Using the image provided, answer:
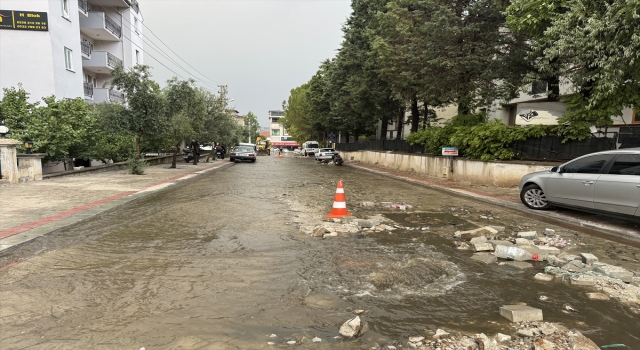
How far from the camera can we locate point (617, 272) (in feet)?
16.0

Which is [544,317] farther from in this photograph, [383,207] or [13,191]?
[13,191]

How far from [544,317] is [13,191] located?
13743 millimetres

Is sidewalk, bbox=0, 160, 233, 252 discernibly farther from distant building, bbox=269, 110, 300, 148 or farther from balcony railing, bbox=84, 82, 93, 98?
Result: distant building, bbox=269, 110, 300, 148

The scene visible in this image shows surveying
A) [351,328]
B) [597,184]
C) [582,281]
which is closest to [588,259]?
[582,281]

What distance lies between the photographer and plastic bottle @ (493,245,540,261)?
5.53 m

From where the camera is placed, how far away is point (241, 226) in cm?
761

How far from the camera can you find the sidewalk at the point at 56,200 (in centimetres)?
702

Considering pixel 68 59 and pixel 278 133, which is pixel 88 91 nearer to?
pixel 68 59

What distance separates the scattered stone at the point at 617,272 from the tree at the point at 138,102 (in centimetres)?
1780

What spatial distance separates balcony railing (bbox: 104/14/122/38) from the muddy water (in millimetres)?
25308

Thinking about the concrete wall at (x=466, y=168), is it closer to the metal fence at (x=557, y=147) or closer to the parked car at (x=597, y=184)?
the metal fence at (x=557, y=147)

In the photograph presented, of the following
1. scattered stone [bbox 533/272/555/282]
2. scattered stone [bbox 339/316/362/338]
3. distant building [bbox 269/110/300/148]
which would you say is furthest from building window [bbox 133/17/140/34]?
distant building [bbox 269/110/300/148]

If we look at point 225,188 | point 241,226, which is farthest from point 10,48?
point 241,226

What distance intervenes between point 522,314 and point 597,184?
5.74 meters
